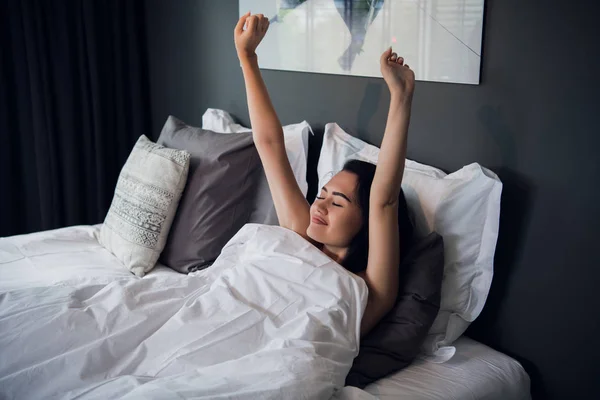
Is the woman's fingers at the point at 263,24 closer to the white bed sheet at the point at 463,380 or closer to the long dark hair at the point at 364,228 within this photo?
the long dark hair at the point at 364,228

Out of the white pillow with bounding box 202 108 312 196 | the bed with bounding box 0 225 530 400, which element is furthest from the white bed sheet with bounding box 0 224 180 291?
the white pillow with bounding box 202 108 312 196

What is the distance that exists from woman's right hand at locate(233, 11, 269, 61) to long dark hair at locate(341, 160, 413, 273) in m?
0.51

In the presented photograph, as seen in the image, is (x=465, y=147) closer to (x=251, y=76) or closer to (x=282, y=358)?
(x=251, y=76)

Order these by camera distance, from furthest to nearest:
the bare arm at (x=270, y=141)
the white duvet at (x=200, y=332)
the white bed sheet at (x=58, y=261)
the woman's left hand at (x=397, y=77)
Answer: the white bed sheet at (x=58, y=261), the bare arm at (x=270, y=141), the woman's left hand at (x=397, y=77), the white duvet at (x=200, y=332)

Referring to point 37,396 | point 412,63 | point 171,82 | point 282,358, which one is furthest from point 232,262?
point 171,82

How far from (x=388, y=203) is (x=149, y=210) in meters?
0.95

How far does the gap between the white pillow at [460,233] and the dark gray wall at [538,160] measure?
0.09 m

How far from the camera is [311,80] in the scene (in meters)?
2.34

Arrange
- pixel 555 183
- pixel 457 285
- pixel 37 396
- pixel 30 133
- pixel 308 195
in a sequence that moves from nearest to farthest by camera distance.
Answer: pixel 37 396, pixel 555 183, pixel 457 285, pixel 308 195, pixel 30 133

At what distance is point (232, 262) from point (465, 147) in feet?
2.34

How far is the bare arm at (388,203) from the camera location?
1.63 meters

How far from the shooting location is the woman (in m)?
1.64

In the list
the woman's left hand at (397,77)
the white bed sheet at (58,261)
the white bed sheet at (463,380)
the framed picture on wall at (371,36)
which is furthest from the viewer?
the white bed sheet at (58,261)

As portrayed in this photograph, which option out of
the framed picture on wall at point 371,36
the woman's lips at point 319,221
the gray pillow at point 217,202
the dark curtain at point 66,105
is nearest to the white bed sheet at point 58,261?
the gray pillow at point 217,202
